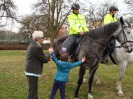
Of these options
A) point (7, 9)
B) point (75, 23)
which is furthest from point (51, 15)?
point (75, 23)

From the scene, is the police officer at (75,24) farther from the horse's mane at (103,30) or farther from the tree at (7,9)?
the tree at (7,9)

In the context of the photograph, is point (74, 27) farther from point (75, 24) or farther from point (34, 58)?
point (34, 58)

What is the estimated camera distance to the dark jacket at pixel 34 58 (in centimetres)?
486

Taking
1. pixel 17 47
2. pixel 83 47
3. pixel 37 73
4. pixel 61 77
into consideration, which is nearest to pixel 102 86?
pixel 83 47

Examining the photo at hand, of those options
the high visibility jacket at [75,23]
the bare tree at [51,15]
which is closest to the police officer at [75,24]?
the high visibility jacket at [75,23]

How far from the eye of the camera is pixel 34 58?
493 centimetres

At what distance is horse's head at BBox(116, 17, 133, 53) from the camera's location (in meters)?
5.88

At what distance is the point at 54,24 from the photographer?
26.6 meters

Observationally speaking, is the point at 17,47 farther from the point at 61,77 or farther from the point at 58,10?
the point at 61,77

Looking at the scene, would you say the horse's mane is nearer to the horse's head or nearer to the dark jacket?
the horse's head

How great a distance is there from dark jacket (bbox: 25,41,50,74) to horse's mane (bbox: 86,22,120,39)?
1981mm

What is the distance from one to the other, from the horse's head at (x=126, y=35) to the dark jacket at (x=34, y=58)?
2215mm

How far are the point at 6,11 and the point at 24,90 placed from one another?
77.1 feet

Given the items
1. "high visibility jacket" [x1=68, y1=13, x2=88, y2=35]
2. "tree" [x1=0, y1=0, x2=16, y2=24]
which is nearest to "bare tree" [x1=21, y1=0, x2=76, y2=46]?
"tree" [x1=0, y1=0, x2=16, y2=24]
